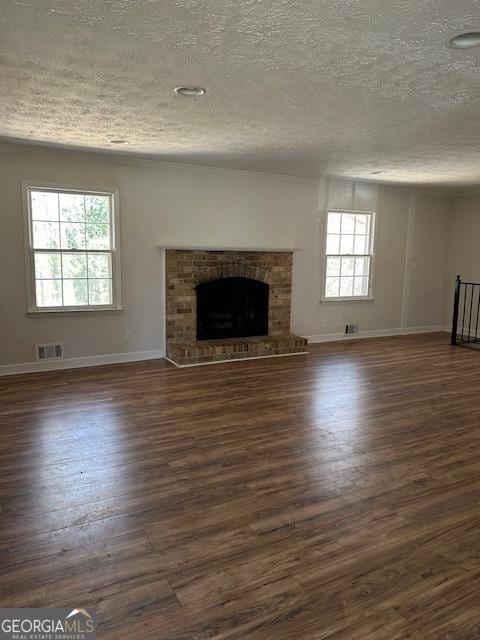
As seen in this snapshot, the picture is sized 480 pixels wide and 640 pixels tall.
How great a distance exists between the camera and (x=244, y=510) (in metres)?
2.52

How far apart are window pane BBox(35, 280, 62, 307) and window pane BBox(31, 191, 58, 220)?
747mm

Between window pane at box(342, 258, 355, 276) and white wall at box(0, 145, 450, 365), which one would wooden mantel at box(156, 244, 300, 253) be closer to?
white wall at box(0, 145, 450, 365)

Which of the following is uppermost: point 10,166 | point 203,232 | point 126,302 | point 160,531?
point 10,166

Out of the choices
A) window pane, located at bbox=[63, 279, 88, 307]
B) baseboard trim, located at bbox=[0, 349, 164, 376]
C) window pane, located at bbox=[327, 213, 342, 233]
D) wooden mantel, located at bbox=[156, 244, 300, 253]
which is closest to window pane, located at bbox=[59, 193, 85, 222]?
window pane, located at bbox=[63, 279, 88, 307]

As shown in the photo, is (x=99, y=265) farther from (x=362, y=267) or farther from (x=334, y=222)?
(x=362, y=267)

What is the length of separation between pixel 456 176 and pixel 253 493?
5.60 m

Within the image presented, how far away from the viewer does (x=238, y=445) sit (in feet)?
11.1

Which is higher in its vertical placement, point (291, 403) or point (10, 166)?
→ point (10, 166)

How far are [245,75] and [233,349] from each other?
368 centimetres

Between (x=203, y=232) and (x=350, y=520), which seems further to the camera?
(x=203, y=232)

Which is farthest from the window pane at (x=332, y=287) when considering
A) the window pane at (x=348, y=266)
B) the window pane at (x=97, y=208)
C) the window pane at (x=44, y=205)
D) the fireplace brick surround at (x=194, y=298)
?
the window pane at (x=44, y=205)

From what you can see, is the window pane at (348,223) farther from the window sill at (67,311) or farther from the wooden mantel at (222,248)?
the window sill at (67,311)

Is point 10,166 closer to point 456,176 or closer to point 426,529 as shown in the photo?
point 426,529

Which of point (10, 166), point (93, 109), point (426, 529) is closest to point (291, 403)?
point (426, 529)
